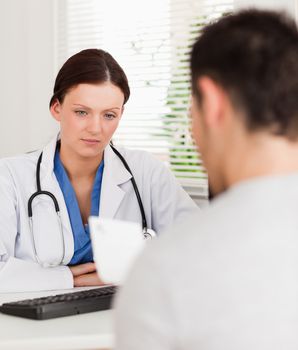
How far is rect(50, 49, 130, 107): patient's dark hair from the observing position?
6.79 ft

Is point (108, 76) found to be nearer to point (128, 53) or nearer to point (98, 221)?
point (128, 53)

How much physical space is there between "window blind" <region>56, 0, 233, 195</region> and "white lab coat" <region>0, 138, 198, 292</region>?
0.96 feet

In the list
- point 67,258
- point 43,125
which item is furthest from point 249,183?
point 43,125

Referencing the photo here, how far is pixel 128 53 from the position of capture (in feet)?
9.30

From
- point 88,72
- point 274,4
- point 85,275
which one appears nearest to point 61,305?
point 85,275

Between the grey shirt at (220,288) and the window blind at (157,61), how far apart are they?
5.69 feet

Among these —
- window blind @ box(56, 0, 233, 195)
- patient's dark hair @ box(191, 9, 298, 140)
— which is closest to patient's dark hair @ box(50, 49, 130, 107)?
window blind @ box(56, 0, 233, 195)

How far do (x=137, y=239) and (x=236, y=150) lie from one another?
28 cm

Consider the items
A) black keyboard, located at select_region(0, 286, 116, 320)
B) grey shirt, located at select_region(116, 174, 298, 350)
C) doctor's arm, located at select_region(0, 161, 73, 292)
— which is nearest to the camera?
grey shirt, located at select_region(116, 174, 298, 350)

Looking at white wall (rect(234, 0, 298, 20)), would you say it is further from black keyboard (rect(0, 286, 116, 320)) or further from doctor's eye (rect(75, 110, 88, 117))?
black keyboard (rect(0, 286, 116, 320))

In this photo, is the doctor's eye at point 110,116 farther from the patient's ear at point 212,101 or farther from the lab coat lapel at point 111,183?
the patient's ear at point 212,101

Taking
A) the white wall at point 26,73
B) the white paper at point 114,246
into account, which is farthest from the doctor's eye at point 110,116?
the white paper at point 114,246

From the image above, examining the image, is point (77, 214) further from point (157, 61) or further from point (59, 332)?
point (157, 61)

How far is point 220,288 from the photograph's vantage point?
28.9 inches
